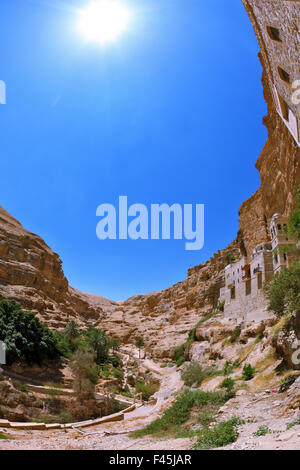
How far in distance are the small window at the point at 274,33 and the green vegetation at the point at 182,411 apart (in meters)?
12.7

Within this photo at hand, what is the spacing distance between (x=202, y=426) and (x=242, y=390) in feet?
11.8

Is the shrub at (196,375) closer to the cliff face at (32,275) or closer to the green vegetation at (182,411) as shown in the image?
the green vegetation at (182,411)

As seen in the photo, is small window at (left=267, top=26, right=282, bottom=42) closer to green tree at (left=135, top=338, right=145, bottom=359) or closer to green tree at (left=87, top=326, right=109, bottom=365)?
green tree at (left=87, top=326, right=109, bottom=365)

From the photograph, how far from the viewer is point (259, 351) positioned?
51.3 ft

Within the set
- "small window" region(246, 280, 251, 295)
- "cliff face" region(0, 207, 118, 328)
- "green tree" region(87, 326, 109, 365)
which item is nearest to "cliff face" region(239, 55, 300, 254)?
"small window" region(246, 280, 251, 295)

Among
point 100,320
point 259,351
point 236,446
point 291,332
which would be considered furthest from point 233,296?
point 100,320

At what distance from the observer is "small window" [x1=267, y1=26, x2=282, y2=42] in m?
9.01

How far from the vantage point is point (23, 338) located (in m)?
22.3

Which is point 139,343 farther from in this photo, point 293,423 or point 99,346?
point 293,423

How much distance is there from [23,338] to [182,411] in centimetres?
1560

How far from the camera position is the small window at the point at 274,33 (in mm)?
9012

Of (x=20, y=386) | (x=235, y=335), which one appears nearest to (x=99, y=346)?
(x=20, y=386)

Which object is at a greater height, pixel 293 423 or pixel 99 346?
pixel 293 423

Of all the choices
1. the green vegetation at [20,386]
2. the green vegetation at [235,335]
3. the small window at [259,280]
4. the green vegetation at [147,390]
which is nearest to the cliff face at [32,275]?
the green vegetation at [147,390]
